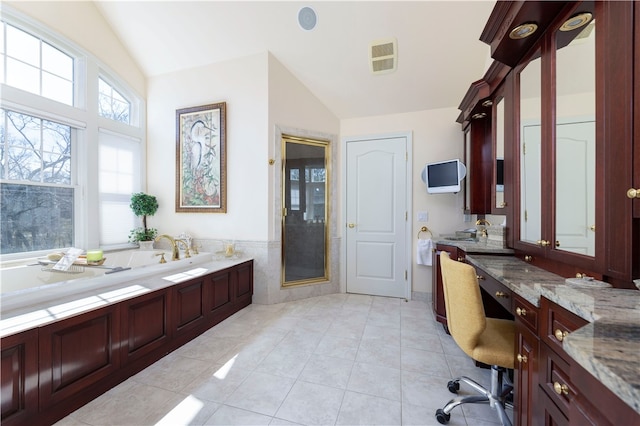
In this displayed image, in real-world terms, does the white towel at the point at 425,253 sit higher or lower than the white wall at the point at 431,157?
lower

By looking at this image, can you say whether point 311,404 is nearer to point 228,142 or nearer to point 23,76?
point 228,142

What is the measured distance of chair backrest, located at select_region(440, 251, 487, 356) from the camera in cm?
132

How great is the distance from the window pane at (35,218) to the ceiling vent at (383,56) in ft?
12.7

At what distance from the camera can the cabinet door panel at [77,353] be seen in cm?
134

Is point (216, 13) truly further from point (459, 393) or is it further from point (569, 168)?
point (459, 393)

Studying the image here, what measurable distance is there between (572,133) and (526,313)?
905 mm

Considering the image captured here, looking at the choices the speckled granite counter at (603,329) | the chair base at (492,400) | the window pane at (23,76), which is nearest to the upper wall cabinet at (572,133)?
the speckled granite counter at (603,329)

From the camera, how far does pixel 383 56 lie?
284 cm

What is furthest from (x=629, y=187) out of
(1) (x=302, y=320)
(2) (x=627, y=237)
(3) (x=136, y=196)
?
(3) (x=136, y=196)

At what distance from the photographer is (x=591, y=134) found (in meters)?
1.10

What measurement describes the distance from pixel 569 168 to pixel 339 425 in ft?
5.95

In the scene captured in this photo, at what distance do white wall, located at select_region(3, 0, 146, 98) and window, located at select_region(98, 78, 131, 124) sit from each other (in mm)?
221

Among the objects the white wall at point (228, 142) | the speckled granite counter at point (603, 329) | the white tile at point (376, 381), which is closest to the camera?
the speckled granite counter at point (603, 329)

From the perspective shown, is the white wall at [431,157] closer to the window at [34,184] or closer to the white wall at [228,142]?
the white wall at [228,142]
